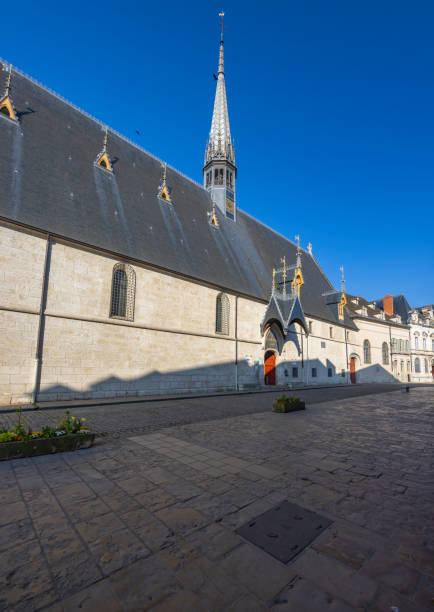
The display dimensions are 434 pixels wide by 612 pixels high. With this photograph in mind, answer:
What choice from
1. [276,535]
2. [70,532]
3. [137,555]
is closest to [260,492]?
[276,535]

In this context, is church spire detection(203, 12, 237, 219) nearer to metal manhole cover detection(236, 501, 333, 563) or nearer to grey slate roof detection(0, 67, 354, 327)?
grey slate roof detection(0, 67, 354, 327)

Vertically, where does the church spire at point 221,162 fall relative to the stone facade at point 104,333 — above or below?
above

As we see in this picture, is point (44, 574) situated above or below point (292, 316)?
below

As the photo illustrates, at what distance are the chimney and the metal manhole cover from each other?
2009 inches

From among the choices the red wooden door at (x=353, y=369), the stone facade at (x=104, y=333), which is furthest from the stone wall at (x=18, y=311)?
the red wooden door at (x=353, y=369)

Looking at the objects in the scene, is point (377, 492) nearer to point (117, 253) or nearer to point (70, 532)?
point (70, 532)

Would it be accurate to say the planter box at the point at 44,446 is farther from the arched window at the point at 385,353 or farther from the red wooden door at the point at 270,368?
the arched window at the point at 385,353

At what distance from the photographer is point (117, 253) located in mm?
A: 15734

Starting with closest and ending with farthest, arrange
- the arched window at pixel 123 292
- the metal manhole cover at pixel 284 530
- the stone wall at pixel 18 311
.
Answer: the metal manhole cover at pixel 284 530
the stone wall at pixel 18 311
the arched window at pixel 123 292

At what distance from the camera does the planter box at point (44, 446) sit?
5.33 m

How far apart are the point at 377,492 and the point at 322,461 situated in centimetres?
132

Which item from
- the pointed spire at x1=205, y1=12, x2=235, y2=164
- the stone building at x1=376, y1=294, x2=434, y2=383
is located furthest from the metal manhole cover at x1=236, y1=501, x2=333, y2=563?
the stone building at x1=376, y1=294, x2=434, y2=383

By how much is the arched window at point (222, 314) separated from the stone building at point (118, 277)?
0.32 feet

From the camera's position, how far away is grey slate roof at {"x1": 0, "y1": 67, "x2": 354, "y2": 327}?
14.4 metres
